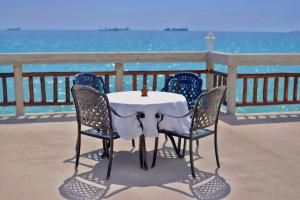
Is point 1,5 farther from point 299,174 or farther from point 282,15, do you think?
point 299,174

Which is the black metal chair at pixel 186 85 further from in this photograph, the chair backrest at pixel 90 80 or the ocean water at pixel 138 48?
the ocean water at pixel 138 48

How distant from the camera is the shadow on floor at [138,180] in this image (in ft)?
11.3

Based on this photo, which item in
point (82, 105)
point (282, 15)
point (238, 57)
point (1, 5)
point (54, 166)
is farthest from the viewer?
point (1, 5)

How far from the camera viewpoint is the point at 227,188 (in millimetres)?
3555

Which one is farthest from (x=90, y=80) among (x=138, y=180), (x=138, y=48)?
(x=138, y=48)

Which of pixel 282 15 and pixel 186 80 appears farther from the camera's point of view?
pixel 282 15

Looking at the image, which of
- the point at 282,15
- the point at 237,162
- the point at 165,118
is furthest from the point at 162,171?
the point at 282,15

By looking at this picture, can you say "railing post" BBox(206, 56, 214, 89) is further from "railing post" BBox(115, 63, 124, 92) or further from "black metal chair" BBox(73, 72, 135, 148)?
"black metal chair" BBox(73, 72, 135, 148)

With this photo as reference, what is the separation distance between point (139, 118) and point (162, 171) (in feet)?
1.90

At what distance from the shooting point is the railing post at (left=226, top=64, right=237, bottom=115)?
6.39m

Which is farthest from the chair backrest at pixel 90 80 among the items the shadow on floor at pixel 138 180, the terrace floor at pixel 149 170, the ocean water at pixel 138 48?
the ocean water at pixel 138 48

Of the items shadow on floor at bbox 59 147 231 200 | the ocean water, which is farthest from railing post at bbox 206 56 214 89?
the ocean water

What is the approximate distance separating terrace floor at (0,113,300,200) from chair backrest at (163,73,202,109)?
60cm

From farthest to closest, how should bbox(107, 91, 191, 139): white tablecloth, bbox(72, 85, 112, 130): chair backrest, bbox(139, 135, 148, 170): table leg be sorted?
bbox(139, 135, 148, 170): table leg → bbox(107, 91, 191, 139): white tablecloth → bbox(72, 85, 112, 130): chair backrest
